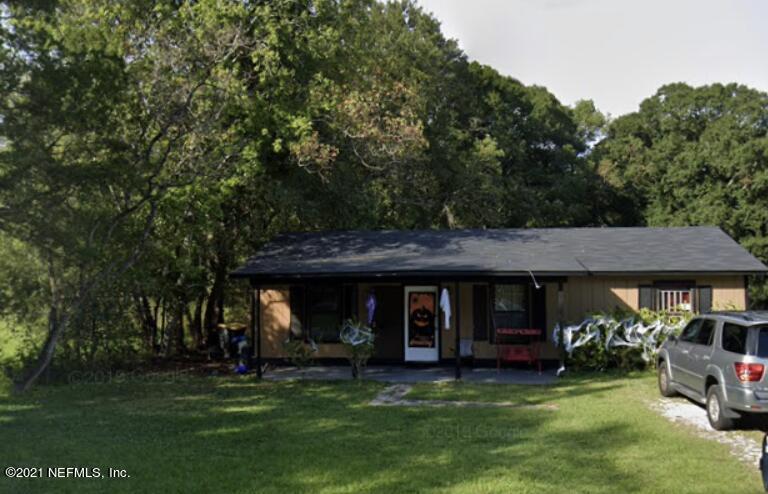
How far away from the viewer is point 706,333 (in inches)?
387

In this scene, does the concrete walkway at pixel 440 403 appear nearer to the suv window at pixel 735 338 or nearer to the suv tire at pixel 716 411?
the suv tire at pixel 716 411

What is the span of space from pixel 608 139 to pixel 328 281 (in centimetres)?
2674

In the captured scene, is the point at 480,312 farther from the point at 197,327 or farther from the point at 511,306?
the point at 197,327

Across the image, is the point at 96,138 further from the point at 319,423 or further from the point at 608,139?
the point at 608,139

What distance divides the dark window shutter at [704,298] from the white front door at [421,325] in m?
6.23

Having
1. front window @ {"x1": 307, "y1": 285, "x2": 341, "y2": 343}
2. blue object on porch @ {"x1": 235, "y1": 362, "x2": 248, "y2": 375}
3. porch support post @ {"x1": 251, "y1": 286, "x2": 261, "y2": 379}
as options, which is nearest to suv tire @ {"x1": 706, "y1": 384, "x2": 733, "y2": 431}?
front window @ {"x1": 307, "y1": 285, "x2": 341, "y2": 343}

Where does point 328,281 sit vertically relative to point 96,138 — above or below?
below

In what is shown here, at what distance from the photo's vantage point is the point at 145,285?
51.9 feet

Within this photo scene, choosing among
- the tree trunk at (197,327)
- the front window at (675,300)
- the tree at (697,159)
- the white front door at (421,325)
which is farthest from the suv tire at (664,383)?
the tree at (697,159)

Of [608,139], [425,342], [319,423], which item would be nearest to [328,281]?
[425,342]

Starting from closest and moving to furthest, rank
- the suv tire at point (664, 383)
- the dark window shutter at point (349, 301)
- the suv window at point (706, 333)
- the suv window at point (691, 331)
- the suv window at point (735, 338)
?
the suv window at point (735, 338)
the suv window at point (706, 333)
the suv window at point (691, 331)
the suv tire at point (664, 383)
the dark window shutter at point (349, 301)

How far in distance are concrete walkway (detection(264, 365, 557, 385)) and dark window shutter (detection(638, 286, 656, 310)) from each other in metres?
2.76

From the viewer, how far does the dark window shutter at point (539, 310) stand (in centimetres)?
1591

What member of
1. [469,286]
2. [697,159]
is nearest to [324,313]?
[469,286]
